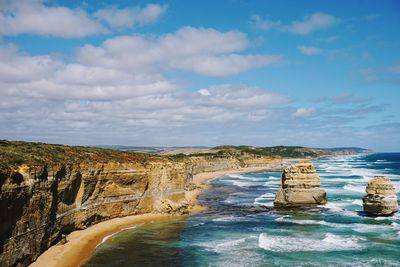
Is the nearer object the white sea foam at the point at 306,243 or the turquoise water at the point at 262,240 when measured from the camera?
the turquoise water at the point at 262,240

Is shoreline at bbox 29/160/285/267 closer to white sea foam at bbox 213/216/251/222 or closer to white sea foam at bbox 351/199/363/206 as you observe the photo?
white sea foam at bbox 213/216/251/222

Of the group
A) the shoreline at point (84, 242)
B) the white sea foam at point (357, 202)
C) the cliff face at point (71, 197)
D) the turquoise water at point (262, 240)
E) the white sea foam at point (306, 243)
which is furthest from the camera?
the white sea foam at point (357, 202)

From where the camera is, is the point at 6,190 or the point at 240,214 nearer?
the point at 6,190

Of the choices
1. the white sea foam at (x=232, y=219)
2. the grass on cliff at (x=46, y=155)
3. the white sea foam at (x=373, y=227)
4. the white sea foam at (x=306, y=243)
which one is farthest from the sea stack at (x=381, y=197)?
the grass on cliff at (x=46, y=155)

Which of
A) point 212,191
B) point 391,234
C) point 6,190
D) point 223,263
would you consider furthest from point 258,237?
point 212,191

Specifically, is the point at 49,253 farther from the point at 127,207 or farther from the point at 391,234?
the point at 391,234

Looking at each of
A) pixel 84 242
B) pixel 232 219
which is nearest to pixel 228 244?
pixel 232 219

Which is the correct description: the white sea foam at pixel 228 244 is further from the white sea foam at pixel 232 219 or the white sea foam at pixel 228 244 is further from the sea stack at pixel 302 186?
the sea stack at pixel 302 186
